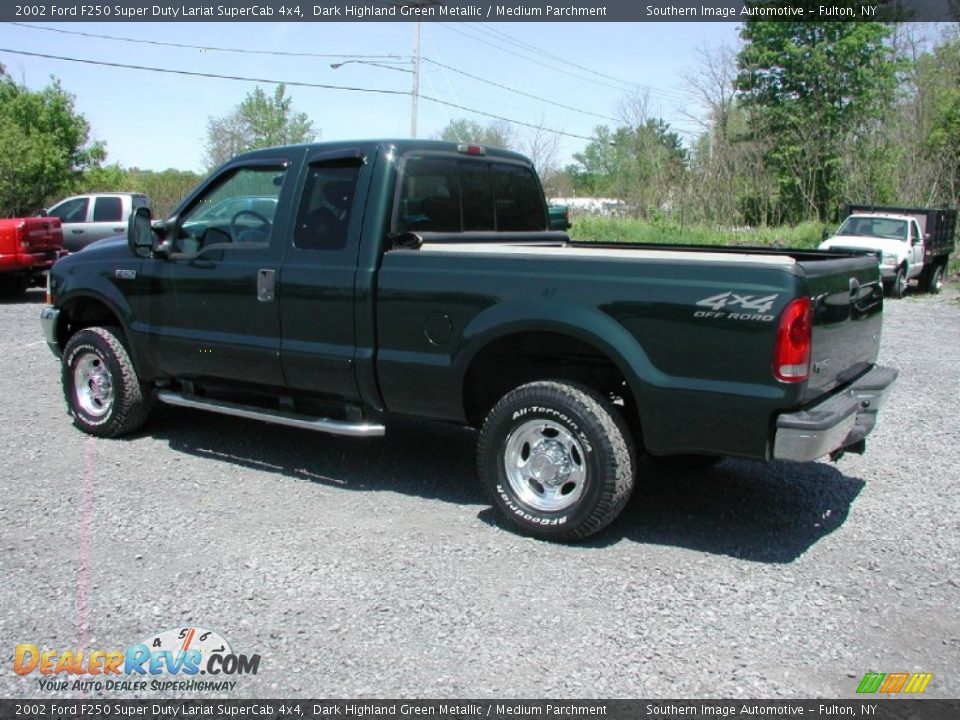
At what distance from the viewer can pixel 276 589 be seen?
12.7ft

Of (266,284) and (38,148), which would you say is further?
(38,148)

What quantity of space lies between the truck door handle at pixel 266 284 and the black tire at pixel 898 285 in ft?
54.5

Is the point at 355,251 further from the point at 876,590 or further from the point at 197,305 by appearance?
the point at 876,590

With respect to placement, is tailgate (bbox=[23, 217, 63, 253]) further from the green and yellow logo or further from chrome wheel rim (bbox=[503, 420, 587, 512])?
the green and yellow logo

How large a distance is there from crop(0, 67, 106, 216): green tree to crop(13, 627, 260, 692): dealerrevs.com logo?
93.7 ft

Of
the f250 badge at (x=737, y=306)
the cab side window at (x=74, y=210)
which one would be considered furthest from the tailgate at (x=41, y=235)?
the f250 badge at (x=737, y=306)

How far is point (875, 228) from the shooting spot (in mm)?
19641

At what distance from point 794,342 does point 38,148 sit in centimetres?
3033

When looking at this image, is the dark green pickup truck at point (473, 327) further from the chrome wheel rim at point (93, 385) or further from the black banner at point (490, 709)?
the black banner at point (490, 709)

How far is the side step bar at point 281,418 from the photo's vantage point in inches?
196

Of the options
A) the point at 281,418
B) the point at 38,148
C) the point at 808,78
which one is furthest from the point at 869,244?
the point at 38,148

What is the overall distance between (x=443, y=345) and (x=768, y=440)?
5.63 ft

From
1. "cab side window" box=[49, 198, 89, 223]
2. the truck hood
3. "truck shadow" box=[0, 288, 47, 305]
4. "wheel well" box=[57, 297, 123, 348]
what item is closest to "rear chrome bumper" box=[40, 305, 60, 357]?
"wheel well" box=[57, 297, 123, 348]

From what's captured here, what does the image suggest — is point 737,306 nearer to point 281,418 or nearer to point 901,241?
point 281,418
